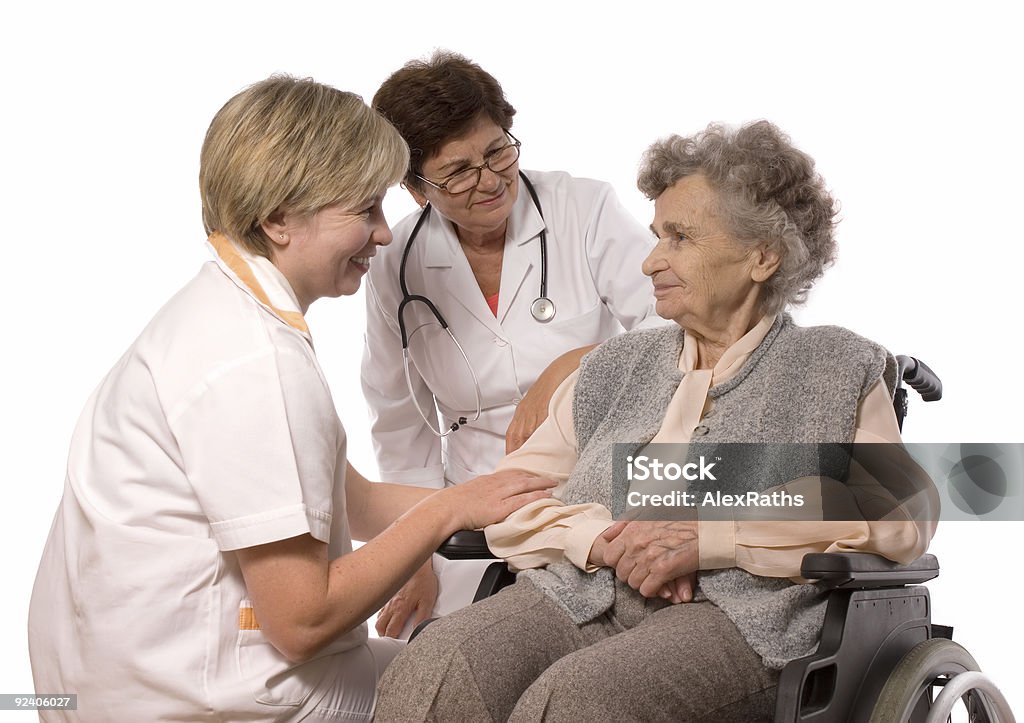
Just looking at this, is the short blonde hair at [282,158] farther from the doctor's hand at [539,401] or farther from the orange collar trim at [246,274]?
the doctor's hand at [539,401]

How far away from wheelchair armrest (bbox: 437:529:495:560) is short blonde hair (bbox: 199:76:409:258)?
51cm

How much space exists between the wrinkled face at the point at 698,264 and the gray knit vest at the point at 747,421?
8cm

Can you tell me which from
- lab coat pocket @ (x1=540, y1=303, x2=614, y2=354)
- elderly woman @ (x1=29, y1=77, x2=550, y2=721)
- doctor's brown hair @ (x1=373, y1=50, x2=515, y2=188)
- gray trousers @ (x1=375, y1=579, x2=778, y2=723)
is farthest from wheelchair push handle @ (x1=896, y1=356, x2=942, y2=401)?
doctor's brown hair @ (x1=373, y1=50, x2=515, y2=188)

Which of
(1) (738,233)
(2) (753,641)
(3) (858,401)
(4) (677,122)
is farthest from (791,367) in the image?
(4) (677,122)

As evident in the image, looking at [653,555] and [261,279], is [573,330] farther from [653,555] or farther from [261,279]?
[261,279]

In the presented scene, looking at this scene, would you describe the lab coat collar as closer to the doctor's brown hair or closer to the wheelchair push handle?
the doctor's brown hair

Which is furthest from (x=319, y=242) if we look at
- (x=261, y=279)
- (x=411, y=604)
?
(x=411, y=604)

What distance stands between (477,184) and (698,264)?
0.60 metres

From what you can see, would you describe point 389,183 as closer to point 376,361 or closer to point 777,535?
point 777,535

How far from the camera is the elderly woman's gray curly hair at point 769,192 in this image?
5.90ft

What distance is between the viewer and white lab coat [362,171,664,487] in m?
2.38

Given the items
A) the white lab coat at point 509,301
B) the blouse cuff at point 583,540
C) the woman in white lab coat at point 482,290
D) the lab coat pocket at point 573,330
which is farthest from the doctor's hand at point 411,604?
the blouse cuff at point 583,540

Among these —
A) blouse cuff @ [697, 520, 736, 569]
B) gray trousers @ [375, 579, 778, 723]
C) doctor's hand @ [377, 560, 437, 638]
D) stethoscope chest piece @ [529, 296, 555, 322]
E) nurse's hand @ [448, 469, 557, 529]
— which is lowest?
doctor's hand @ [377, 560, 437, 638]

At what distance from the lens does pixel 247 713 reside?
153cm
